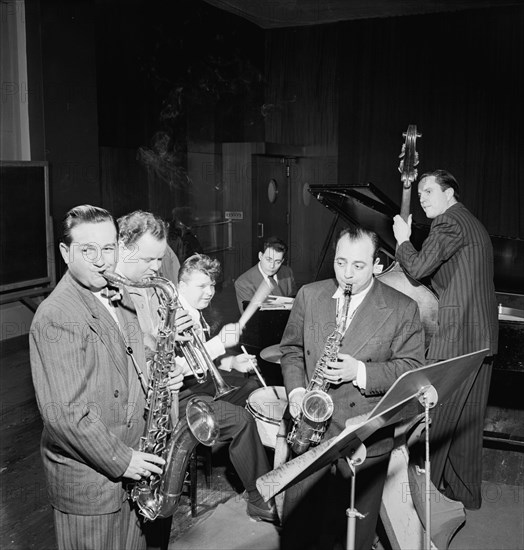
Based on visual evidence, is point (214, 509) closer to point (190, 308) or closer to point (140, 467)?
point (190, 308)

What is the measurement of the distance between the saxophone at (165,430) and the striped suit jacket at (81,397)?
16cm

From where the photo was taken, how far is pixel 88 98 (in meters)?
7.61

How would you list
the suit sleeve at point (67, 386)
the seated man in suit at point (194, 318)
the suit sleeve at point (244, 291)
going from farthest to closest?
the suit sleeve at point (244, 291) < the seated man in suit at point (194, 318) < the suit sleeve at point (67, 386)

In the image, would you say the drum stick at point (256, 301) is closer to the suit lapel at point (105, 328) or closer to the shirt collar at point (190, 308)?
the shirt collar at point (190, 308)

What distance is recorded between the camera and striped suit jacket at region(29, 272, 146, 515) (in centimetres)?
201

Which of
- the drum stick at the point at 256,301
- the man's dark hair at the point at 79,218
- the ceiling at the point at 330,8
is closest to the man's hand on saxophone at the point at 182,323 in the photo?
the man's dark hair at the point at 79,218

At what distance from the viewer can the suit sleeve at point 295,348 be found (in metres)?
2.90

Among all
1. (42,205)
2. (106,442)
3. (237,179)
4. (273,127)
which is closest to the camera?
(106,442)

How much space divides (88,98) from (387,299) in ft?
19.5

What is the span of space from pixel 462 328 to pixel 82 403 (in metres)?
2.49

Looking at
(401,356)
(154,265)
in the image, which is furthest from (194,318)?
(401,356)

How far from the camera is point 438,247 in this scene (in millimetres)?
3762

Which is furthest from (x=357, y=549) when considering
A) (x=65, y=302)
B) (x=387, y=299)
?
(x=65, y=302)

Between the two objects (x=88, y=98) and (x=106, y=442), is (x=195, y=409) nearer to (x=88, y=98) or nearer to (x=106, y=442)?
(x=106, y=442)
